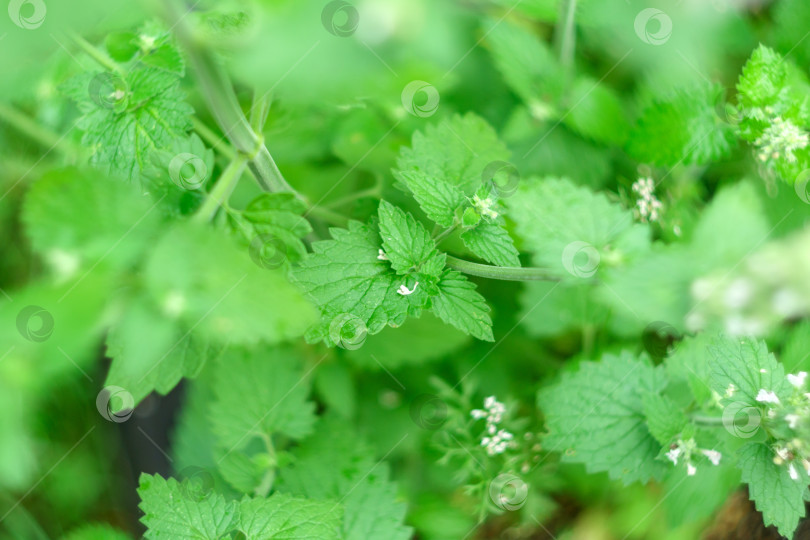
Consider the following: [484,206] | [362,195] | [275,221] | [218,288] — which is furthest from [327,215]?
[218,288]

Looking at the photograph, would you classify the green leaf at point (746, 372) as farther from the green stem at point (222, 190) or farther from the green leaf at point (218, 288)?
the green stem at point (222, 190)

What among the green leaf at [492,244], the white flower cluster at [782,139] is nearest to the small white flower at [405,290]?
the green leaf at [492,244]

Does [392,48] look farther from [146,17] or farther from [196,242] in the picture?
[146,17]

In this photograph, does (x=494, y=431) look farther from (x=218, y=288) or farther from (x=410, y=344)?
(x=218, y=288)

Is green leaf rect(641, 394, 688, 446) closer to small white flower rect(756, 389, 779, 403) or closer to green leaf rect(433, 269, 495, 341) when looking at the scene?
small white flower rect(756, 389, 779, 403)

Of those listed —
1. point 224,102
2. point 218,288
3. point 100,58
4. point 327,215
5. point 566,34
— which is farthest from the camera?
point 566,34

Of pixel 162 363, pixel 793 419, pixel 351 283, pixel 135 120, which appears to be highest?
pixel 135 120

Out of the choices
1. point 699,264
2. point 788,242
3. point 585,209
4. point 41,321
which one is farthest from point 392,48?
point 788,242
